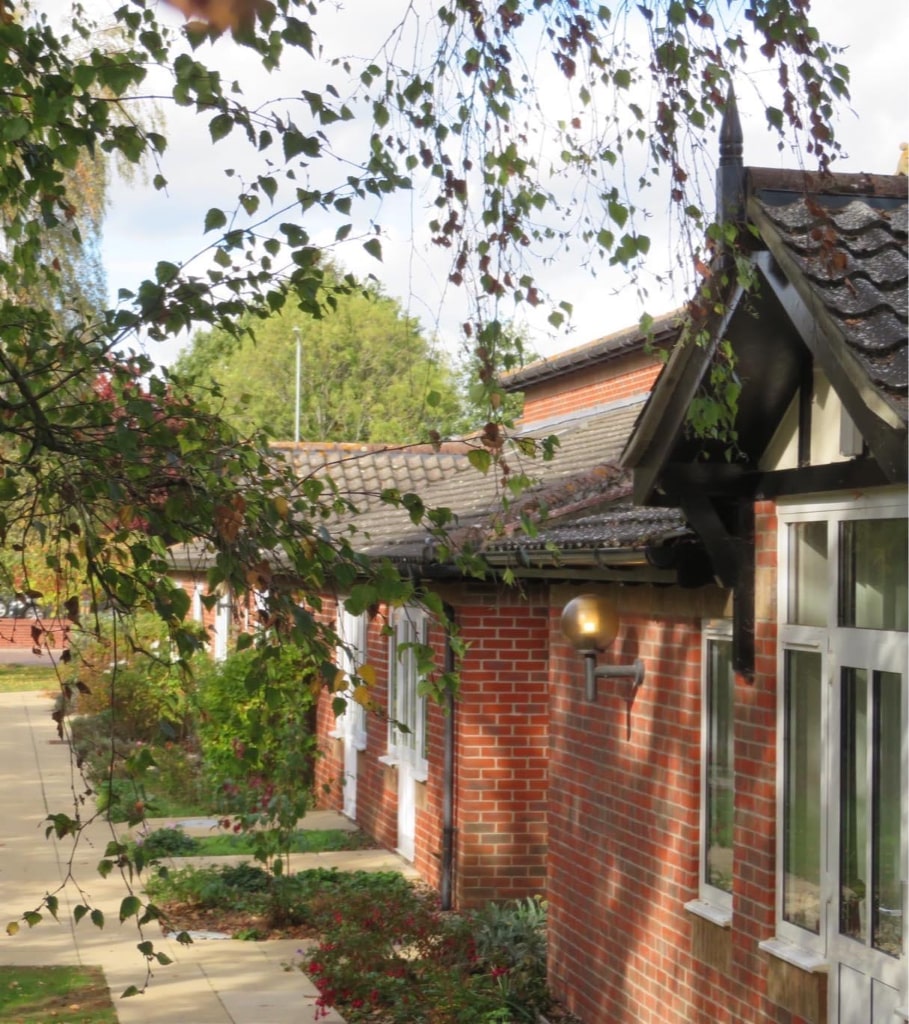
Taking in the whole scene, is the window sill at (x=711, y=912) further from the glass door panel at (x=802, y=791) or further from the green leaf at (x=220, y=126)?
the green leaf at (x=220, y=126)

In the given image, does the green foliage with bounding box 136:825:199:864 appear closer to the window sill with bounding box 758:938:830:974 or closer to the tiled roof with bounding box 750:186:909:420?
the window sill with bounding box 758:938:830:974

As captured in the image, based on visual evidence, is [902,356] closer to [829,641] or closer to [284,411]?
[829,641]

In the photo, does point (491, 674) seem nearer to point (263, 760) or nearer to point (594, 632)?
point (263, 760)

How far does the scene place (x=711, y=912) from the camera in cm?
690

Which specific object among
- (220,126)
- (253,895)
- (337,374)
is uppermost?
(337,374)

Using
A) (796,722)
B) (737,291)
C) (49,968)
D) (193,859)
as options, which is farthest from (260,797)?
(737,291)

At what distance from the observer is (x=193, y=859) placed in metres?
13.6

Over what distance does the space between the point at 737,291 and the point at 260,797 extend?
9666 mm

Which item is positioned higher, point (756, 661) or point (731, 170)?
point (731, 170)

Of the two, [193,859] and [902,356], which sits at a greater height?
[902,356]

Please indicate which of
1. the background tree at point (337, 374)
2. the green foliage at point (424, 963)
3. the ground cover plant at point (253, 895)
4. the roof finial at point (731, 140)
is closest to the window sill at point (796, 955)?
the green foliage at point (424, 963)

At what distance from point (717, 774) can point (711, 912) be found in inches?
25.8

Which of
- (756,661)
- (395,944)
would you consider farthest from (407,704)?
(756,661)

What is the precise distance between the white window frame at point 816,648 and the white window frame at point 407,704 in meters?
6.92
